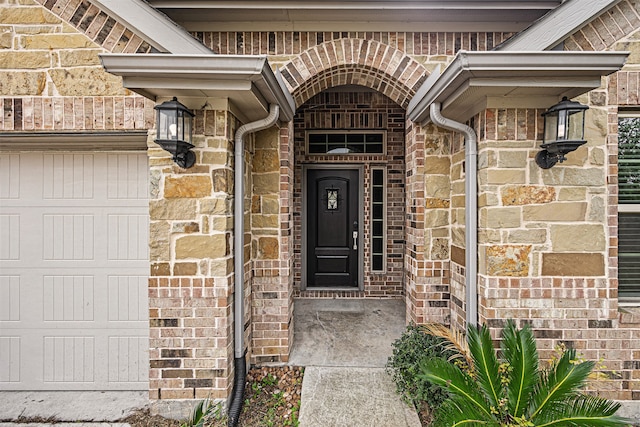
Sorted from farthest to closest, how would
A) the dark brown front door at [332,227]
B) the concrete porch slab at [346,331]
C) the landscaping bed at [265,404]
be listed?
the dark brown front door at [332,227] → the concrete porch slab at [346,331] → the landscaping bed at [265,404]

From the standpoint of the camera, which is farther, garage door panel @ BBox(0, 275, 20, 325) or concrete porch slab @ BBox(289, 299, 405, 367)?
concrete porch slab @ BBox(289, 299, 405, 367)

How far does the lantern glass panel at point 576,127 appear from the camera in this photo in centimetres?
237

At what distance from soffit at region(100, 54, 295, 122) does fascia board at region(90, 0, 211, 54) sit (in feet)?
1.17

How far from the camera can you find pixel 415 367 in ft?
8.80

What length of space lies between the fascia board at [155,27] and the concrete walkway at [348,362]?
280 centimetres

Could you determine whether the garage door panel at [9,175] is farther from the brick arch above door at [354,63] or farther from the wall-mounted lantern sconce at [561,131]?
the wall-mounted lantern sconce at [561,131]

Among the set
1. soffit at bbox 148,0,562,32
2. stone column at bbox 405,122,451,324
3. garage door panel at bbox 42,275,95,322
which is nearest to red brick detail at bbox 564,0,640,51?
soffit at bbox 148,0,562,32

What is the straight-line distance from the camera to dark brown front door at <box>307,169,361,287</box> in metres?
5.29

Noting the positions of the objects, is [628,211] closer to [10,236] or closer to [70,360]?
[70,360]

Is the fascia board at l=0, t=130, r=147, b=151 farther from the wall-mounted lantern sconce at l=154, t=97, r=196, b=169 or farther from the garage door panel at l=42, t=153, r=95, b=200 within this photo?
the wall-mounted lantern sconce at l=154, t=97, r=196, b=169

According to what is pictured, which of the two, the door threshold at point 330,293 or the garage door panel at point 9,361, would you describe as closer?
the garage door panel at point 9,361

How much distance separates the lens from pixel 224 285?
2609mm

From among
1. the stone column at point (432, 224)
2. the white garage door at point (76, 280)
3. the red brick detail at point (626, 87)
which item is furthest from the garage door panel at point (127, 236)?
the red brick detail at point (626, 87)

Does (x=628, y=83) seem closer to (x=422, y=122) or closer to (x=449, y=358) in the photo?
(x=422, y=122)
